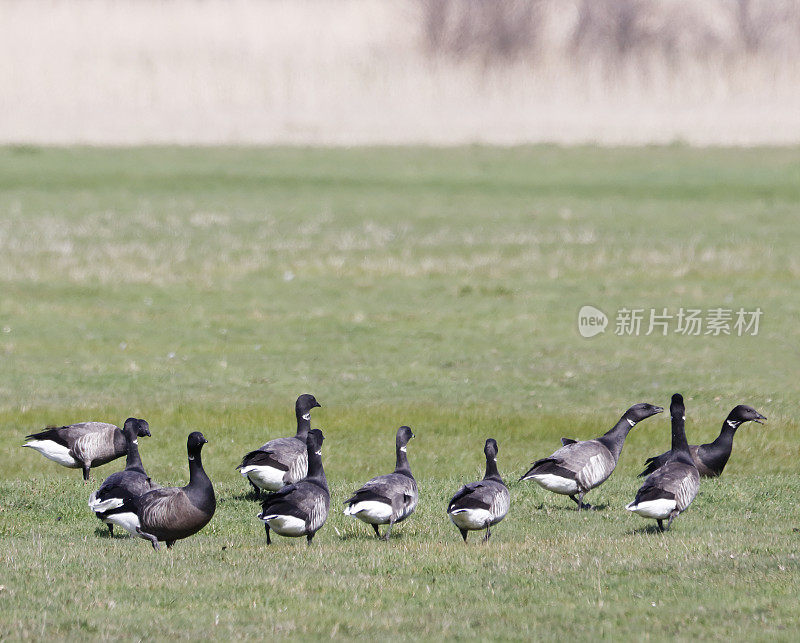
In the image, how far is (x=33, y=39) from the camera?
153 meters

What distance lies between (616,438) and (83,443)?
9543 millimetres

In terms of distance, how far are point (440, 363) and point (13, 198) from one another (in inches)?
1764

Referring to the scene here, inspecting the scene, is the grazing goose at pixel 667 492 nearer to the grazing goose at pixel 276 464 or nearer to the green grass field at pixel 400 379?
the green grass field at pixel 400 379

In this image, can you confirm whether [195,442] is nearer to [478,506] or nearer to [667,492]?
[478,506]

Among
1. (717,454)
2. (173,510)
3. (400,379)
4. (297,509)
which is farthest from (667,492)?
(400,379)

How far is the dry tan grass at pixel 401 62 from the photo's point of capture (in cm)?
13262

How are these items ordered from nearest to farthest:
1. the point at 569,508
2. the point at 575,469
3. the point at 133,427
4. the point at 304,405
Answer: the point at 575,469 < the point at 133,427 < the point at 569,508 < the point at 304,405

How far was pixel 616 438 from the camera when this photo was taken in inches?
768

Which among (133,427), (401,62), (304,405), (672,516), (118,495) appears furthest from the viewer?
(401,62)

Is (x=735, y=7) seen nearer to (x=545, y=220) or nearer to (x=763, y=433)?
(x=545, y=220)

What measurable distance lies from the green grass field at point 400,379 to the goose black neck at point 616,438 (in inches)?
44.6

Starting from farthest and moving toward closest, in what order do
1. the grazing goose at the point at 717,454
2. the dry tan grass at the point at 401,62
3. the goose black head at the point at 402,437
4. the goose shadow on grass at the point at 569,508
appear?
the dry tan grass at the point at 401,62 → the grazing goose at the point at 717,454 → the goose shadow on grass at the point at 569,508 → the goose black head at the point at 402,437

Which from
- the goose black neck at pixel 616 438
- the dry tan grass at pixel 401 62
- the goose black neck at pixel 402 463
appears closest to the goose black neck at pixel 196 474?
the goose black neck at pixel 402 463

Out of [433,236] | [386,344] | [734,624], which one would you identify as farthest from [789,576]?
[433,236]
